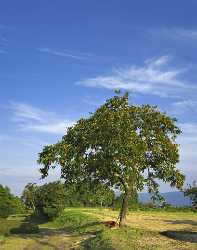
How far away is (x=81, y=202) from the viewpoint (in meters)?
121

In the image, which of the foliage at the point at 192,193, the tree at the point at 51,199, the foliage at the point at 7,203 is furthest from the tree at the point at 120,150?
the foliage at the point at 7,203

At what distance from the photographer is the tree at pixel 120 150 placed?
43.7 metres

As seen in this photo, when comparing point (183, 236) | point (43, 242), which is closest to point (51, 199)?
point (43, 242)

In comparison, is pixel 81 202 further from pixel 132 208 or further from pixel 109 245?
pixel 109 245

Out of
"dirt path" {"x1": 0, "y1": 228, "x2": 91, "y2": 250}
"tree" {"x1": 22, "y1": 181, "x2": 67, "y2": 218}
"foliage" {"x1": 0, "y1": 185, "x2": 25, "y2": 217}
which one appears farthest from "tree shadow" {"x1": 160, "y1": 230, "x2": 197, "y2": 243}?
"foliage" {"x1": 0, "y1": 185, "x2": 25, "y2": 217}

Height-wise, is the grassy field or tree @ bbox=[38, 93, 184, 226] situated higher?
tree @ bbox=[38, 93, 184, 226]

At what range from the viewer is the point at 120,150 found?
43.2 m

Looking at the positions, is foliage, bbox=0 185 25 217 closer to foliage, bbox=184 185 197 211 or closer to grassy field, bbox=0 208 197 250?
grassy field, bbox=0 208 197 250

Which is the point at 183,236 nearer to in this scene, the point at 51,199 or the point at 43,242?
the point at 43,242

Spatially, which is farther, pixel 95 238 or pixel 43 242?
pixel 43 242

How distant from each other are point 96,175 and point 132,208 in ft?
176

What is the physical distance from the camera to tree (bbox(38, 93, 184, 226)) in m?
43.7

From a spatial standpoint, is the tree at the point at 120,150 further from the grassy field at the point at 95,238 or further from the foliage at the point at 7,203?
the foliage at the point at 7,203

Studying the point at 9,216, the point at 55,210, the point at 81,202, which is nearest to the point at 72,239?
the point at 55,210
